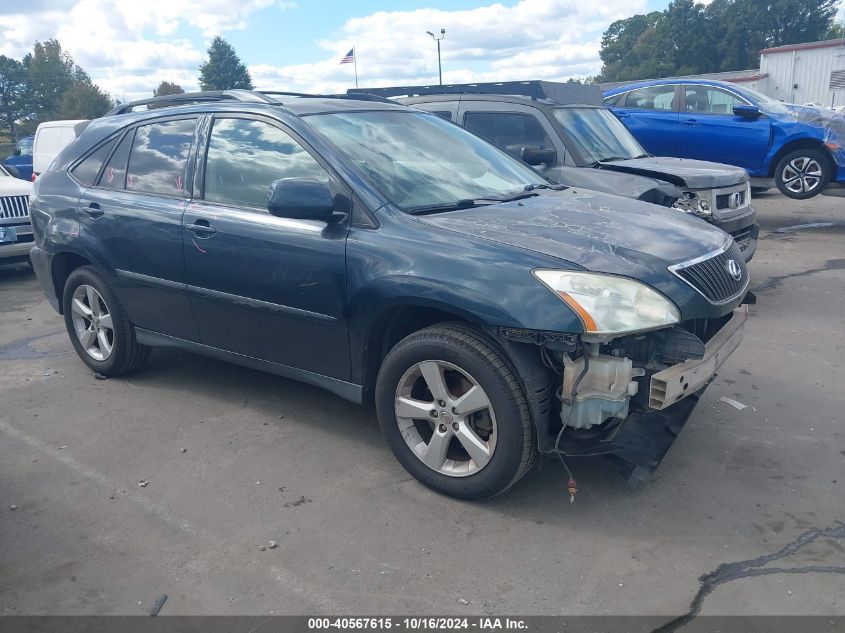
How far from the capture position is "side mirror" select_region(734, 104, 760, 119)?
34.6 ft

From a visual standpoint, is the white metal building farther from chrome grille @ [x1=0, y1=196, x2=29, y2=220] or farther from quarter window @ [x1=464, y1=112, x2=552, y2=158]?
chrome grille @ [x1=0, y1=196, x2=29, y2=220]

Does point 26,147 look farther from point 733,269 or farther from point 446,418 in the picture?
point 733,269

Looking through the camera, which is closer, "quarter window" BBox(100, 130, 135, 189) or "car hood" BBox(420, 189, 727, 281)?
"car hood" BBox(420, 189, 727, 281)

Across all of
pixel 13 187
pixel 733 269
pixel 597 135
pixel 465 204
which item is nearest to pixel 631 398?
pixel 733 269

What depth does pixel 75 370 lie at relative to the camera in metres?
5.56

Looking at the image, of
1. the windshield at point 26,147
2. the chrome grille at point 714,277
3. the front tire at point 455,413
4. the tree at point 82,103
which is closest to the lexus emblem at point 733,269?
the chrome grille at point 714,277

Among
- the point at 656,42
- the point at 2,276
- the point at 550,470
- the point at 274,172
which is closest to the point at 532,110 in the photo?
the point at 274,172

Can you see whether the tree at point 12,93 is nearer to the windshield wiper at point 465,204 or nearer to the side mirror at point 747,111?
the side mirror at point 747,111

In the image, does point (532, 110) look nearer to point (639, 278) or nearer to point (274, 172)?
point (274, 172)

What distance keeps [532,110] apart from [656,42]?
7762 centimetres

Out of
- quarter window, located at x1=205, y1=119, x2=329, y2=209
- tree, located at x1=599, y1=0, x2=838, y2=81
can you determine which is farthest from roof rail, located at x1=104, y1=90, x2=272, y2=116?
tree, located at x1=599, y1=0, x2=838, y2=81

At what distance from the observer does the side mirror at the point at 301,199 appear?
141 inches

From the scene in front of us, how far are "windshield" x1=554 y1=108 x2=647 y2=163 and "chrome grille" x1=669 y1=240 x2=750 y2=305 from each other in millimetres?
3693

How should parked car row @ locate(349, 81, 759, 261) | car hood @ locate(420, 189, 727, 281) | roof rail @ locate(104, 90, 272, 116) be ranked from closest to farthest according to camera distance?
car hood @ locate(420, 189, 727, 281) < roof rail @ locate(104, 90, 272, 116) < parked car row @ locate(349, 81, 759, 261)
